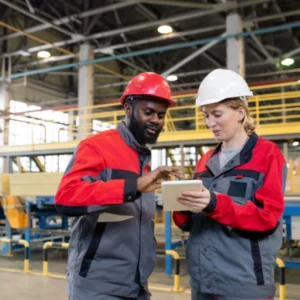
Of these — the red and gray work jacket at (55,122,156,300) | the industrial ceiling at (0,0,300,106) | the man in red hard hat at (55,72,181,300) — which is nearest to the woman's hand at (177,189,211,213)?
the man in red hard hat at (55,72,181,300)

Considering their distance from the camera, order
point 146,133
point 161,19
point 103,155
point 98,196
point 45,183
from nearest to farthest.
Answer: point 98,196 < point 103,155 < point 146,133 < point 45,183 < point 161,19

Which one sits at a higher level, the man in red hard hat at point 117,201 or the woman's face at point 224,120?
the woman's face at point 224,120

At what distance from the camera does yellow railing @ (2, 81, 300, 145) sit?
937 cm

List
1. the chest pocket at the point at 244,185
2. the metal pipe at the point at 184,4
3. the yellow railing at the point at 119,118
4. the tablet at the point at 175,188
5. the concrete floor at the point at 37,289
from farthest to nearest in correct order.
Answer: the metal pipe at the point at 184,4 < the yellow railing at the point at 119,118 < the concrete floor at the point at 37,289 < the chest pocket at the point at 244,185 < the tablet at the point at 175,188

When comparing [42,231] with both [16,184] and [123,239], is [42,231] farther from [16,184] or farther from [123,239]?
[123,239]

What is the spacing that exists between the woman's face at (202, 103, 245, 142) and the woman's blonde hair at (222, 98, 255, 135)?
→ 2cm

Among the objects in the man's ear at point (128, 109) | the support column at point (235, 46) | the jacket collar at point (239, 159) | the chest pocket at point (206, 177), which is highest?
the support column at point (235, 46)

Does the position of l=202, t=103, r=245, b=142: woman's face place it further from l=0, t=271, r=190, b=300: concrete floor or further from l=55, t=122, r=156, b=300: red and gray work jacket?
l=0, t=271, r=190, b=300: concrete floor

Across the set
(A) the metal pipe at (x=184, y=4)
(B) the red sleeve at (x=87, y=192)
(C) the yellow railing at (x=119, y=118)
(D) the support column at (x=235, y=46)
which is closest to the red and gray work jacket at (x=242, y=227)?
(B) the red sleeve at (x=87, y=192)

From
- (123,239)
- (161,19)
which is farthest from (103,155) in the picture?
(161,19)

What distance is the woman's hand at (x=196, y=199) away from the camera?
187 centimetres

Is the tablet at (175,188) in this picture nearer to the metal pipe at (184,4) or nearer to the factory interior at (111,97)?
the factory interior at (111,97)

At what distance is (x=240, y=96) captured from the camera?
2.24 m

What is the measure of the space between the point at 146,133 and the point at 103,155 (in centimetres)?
29
